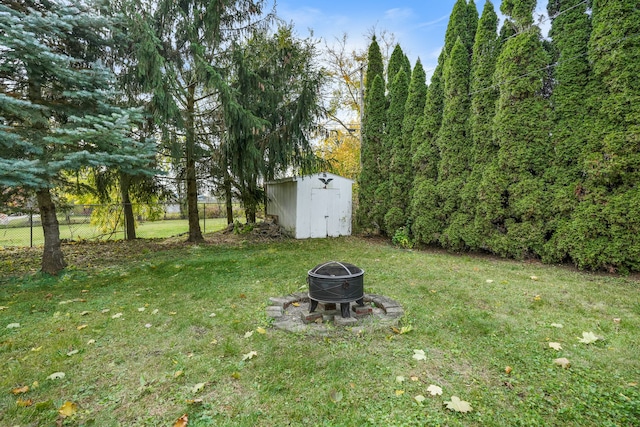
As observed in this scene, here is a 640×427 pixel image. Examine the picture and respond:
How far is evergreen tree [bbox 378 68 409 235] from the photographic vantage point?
8953 millimetres

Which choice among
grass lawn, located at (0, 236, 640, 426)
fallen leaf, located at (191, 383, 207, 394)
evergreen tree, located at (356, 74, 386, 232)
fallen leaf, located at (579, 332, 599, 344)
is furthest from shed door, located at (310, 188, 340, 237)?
fallen leaf, located at (191, 383, 207, 394)

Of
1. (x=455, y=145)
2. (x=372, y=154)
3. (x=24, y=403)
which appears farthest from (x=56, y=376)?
(x=372, y=154)

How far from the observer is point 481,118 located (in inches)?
270

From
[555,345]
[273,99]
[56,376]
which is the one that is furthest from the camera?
[273,99]

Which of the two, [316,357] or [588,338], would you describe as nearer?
[316,357]

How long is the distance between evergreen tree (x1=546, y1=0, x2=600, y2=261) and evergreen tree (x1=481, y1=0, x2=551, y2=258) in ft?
0.68

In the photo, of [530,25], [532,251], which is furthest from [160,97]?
[532,251]

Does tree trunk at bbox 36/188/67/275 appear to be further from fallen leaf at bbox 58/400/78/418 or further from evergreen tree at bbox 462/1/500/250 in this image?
evergreen tree at bbox 462/1/500/250

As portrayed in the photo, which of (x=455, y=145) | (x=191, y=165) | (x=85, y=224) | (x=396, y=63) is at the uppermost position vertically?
(x=396, y=63)

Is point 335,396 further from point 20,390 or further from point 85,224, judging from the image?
point 85,224

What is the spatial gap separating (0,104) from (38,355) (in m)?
3.18

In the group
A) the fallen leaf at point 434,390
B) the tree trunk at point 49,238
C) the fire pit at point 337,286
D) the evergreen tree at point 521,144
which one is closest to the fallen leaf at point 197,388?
the fire pit at point 337,286

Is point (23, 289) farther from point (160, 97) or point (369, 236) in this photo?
point (369, 236)

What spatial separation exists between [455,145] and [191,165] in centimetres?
691
